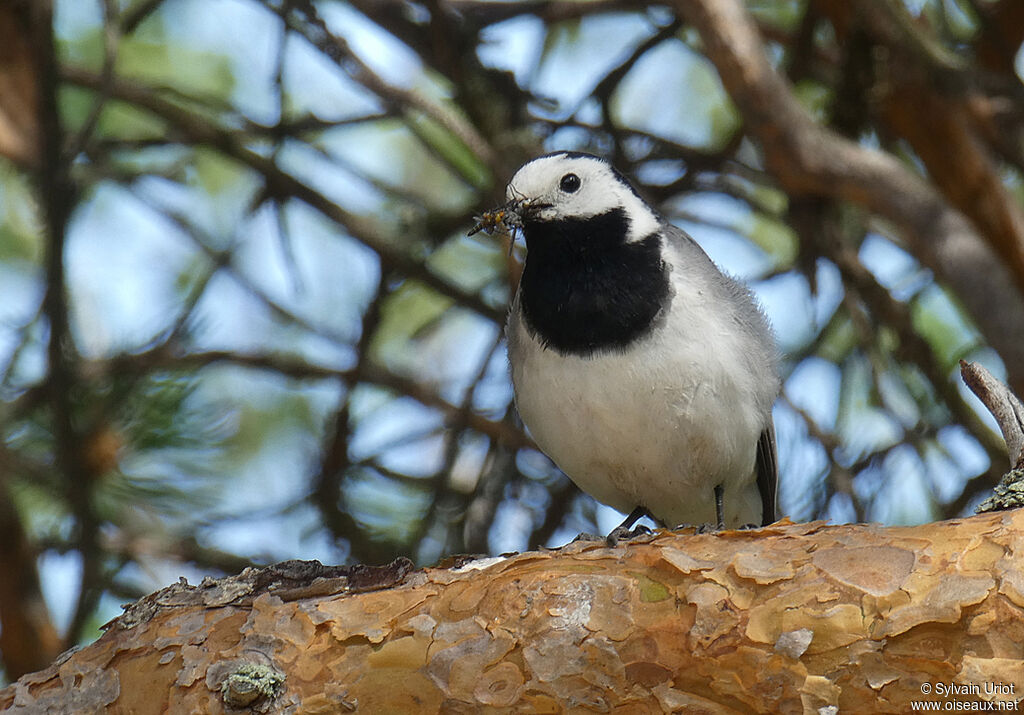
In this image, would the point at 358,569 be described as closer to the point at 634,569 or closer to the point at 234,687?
the point at 234,687

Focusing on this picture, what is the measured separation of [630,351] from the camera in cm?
283

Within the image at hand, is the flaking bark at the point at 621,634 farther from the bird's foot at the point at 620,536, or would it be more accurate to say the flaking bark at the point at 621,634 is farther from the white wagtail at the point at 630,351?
the white wagtail at the point at 630,351

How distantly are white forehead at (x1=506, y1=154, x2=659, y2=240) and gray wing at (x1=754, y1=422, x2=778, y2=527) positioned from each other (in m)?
0.62

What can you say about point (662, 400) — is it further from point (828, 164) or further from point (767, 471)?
point (828, 164)

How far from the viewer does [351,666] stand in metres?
1.99

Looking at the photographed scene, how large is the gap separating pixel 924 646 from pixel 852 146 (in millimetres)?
1994

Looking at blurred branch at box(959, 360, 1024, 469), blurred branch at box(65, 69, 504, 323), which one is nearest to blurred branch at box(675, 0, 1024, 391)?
blurred branch at box(959, 360, 1024, 469)

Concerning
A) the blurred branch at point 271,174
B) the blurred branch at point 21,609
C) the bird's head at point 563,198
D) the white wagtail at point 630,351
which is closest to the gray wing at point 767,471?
the white wagtail at point 630,351

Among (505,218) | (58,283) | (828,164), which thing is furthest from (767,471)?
(58,283)

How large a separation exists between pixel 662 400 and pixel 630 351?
14 cm

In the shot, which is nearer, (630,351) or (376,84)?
(630,351)

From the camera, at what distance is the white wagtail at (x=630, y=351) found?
284 cm

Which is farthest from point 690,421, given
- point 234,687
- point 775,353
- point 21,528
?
point 21,528

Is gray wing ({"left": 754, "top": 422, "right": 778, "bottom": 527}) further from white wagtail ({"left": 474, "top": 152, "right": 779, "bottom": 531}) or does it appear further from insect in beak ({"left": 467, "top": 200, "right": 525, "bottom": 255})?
insect in beak ({"left": 467, "top": 200, "right": 525, "bottom": 255})
